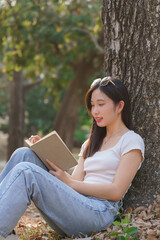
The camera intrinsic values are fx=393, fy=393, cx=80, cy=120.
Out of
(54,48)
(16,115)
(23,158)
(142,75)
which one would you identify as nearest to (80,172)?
(23,158)

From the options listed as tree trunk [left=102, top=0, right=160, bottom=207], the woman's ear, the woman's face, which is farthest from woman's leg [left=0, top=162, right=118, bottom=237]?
the woman's ear

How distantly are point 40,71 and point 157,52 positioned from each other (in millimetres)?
9978

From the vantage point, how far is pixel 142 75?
3418 millimetres

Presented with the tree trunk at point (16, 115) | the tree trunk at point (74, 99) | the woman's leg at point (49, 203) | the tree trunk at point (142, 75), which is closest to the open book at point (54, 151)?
the woman's leg at point (49, 203)

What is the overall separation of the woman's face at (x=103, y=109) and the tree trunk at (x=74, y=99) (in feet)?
30.8

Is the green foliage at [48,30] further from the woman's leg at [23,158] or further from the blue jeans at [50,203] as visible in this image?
the blue jeans at [50,203]

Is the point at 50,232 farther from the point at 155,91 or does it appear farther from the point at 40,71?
the point at 40,71

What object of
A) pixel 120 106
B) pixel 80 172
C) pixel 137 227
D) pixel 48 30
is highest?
pixel 48 30

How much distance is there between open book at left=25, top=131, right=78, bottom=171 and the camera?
3.10 meters

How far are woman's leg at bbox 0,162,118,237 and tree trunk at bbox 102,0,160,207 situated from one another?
441mm

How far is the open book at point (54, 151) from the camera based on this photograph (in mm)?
3102

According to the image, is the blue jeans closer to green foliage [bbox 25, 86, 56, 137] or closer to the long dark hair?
the long dark hair

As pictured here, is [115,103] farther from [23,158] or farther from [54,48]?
[54,48]

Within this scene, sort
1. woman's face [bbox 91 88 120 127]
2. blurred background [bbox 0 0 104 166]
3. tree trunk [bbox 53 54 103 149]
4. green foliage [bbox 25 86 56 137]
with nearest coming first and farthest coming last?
1. woman's face [bbox 91 88 120 127]
2. blurred background [bbox 0 0 104 166]
3. tree trunk [bbox 53 54 103 149]
4. green foliage [bbox 25 86 56 137]
